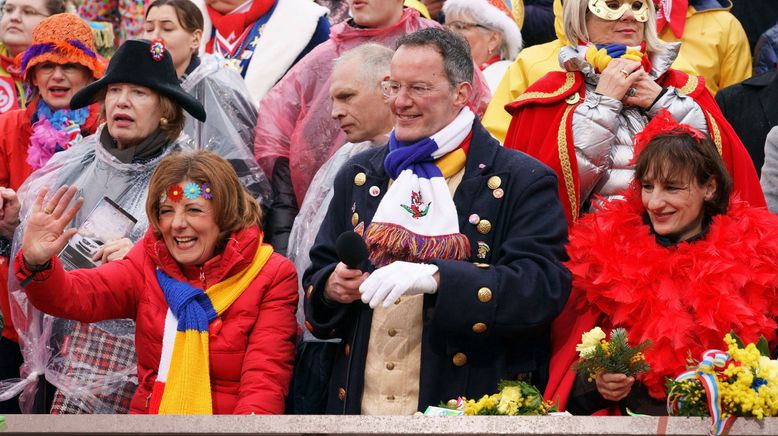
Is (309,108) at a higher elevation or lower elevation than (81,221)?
higher

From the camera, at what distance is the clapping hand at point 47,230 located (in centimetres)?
548

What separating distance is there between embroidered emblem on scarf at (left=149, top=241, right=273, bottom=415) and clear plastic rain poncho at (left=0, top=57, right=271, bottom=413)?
1.80ft

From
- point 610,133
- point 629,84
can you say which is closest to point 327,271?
point 610,133

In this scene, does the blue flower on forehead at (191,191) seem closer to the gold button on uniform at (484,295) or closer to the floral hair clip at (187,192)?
the floral hair clip at (187,192)

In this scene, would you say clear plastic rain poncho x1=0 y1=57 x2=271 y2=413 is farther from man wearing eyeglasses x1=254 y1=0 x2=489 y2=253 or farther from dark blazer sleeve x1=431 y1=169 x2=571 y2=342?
dark blazer sleeve x1=431 y1=169 x2=571 y2=342

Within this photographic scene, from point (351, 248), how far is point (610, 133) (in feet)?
5.13

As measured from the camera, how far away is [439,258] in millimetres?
5219

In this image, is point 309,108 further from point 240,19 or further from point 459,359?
point 459,359

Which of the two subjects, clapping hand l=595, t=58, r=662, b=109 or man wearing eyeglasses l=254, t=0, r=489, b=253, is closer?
clapping hand l=595, t=58, r=662, b=109

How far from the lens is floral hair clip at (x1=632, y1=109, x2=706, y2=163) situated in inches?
219

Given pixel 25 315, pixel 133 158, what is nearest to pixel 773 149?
pixel 133 158

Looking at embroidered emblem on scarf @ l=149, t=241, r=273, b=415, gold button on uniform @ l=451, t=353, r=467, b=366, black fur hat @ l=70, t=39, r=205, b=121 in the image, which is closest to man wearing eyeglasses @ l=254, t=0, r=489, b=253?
black fur hat @ l=70, t=39, r=205, b=121

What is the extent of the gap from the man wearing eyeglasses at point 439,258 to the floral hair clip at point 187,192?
1.95 ft

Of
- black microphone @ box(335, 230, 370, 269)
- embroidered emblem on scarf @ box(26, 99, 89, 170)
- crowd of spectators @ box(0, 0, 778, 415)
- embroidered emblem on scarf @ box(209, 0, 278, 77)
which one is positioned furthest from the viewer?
embroidered emblem on scarf @ box(209, 0, 278, 77)
